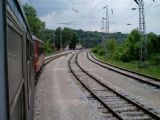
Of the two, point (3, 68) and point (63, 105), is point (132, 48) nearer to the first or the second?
point (63, 105)

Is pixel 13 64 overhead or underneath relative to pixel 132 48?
overhead

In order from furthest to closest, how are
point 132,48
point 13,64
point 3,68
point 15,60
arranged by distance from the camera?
point 132,48
point 15,60
point 13,64
point 3,68

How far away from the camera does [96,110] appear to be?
14.1 m

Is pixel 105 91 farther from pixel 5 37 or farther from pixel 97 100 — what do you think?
pixel 5 37

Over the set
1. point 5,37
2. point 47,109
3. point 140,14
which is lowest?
point 47,109

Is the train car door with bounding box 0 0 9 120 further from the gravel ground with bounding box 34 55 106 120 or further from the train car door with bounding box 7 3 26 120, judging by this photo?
the gravel ground with bounding box 34 55 106 120

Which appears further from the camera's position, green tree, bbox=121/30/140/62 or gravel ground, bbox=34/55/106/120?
green tree, bbox=121/30/140/62

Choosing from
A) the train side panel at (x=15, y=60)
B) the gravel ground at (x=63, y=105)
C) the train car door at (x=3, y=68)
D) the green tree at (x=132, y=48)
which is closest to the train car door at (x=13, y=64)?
the train side panel at (x=15, y=60)

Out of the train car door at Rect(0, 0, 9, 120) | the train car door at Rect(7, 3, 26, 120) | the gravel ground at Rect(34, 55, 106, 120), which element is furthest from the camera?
the gravel ground at Rect(34, 55, 106, 120)

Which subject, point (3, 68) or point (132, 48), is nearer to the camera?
point (3, 68)

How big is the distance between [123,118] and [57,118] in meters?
2.08

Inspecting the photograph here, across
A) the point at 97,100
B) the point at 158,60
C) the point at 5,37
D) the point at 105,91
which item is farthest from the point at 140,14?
Result: the point at 5,37

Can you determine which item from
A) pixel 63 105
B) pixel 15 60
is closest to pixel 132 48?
pixel 63 105

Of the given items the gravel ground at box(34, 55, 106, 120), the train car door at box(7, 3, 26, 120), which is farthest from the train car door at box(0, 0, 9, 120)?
the gravel ground at box(34, 55, 106, 120)
